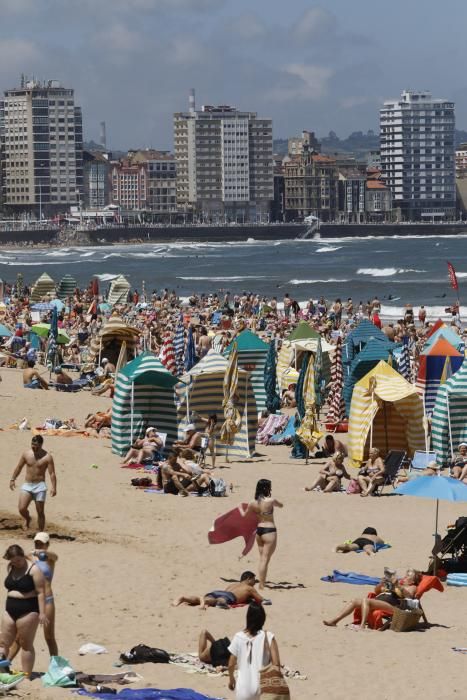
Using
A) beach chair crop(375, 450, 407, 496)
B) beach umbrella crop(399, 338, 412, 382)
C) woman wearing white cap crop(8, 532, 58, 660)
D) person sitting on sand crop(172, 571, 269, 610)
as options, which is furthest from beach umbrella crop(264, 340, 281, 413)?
woman wearing white cap crop(8, 532, 58, 660)

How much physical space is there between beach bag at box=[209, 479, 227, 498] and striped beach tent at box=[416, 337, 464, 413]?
449 cm

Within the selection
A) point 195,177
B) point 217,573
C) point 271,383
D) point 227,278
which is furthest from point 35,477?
point 195,177

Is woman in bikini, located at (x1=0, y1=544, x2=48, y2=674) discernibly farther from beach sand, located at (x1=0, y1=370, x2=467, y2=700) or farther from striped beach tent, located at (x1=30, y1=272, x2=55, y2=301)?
striped beach tent, located at (x1=30, y1=272, x2=55, y2=301)

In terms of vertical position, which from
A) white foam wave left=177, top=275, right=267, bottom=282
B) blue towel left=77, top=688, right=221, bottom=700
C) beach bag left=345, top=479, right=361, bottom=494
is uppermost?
blue towel left=77, top=688, right=221, bottom=700

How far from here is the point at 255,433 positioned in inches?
634

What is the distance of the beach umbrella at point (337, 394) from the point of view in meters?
18.3

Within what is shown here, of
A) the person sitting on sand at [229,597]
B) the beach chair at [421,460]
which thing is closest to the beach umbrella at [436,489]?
the person sitting on sand at [229,597]

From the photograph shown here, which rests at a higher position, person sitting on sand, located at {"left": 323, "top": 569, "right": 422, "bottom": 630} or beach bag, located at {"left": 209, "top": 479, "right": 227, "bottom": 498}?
person sitting on sand, located at {"left": 323, "top": 569, "right": 422, "bottom": 630}

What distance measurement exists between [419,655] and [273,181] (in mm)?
171148

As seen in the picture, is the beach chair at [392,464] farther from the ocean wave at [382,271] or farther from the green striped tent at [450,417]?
the ocean wave at [382,271]

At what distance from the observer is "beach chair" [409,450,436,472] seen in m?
15.2

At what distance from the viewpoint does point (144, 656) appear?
8281 millimetres

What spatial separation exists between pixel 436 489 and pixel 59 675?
3.77 meters

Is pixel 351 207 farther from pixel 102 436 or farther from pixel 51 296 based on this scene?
pixel 102 436
